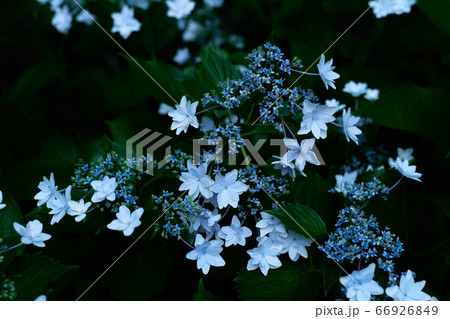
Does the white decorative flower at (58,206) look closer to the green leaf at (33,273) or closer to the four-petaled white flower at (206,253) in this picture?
the green leaf at (33,273)

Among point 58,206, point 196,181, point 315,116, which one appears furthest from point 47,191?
point 315,116

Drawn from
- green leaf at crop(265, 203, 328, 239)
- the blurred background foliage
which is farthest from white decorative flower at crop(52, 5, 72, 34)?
green leaf at crop(265, 203, 328, 239)

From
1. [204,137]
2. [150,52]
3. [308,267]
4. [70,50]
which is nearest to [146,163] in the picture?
[204,137]

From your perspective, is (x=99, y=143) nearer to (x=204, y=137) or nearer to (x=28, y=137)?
(x=28, y=137)

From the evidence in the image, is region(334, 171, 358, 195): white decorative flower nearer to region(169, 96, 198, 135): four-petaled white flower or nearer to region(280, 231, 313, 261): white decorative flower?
region(280, 231, 313, 261): white decorative flower

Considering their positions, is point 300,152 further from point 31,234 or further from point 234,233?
point 31,234

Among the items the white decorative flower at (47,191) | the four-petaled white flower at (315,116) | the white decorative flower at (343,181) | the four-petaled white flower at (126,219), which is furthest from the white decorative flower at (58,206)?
the white decorative flower at (343,181)
